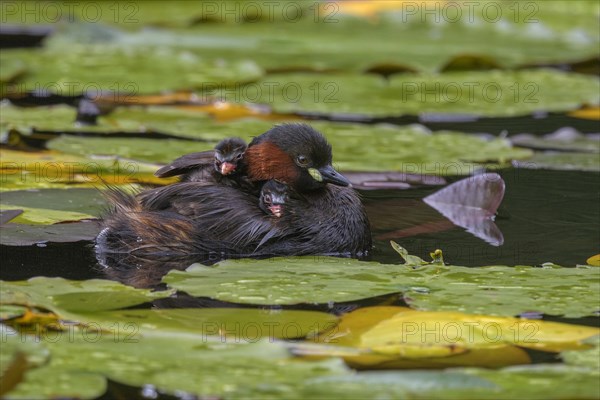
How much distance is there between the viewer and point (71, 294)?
4.23 meters

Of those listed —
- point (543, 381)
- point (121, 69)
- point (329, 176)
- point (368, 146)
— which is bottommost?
point (543, 381)

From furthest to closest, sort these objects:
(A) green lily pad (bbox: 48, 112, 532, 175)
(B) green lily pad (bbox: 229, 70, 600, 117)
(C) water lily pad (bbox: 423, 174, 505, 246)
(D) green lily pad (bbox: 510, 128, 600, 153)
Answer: (B) green lily pad (bbox: 229, 70, 600, 117) → (D) green lily pad (bbox: 510, 128, 600, 153) → (A) green lily pad (bbox: 48, 112, 532, 175) → (C) water lily pad (bbox: 423, 174, 505, 246)

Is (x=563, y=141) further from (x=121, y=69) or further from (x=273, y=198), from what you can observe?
(x=121, y=69)

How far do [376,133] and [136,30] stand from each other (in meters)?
5.78

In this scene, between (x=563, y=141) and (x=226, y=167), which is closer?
(x=226, y=167)

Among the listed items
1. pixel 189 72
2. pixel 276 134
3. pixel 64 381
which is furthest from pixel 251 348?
pixel 189 72

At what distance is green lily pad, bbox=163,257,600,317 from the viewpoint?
4156 millimetres

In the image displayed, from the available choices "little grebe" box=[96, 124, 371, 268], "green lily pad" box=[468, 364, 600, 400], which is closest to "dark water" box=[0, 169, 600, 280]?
"little grebe" box=[96, 124, 371, 268]

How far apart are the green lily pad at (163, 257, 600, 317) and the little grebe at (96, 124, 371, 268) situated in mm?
332

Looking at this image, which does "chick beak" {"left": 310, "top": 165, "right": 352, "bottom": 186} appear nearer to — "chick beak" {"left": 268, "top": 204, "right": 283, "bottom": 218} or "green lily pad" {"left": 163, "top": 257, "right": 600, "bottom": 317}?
"chick beak" {"left": 268, "top": 204, "right": 283, "bottom": 218}

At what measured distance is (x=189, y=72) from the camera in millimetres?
9945

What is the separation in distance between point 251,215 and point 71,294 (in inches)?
45.7

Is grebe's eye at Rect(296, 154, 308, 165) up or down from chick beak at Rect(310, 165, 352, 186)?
up

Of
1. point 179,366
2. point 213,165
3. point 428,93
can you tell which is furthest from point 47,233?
point 428,93
